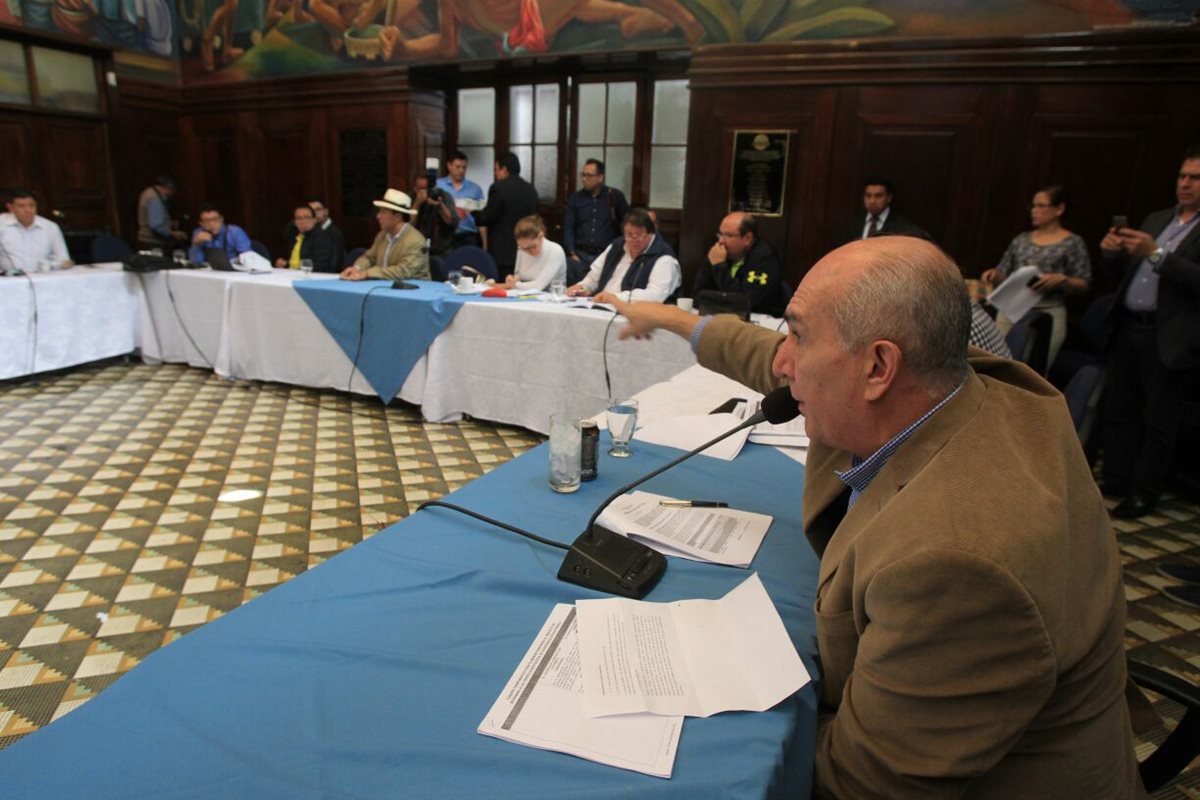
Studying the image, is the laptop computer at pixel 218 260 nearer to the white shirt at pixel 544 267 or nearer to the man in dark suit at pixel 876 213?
the white shirt at pixel 544 267

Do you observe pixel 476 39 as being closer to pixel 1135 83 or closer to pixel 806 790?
pixel 1135 83

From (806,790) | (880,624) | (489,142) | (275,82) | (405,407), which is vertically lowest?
(405,407)

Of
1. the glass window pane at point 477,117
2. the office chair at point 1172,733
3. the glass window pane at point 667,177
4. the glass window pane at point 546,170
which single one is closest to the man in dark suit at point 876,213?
the glass window pane at point 667,177

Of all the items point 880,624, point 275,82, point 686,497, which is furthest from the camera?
point 275,82

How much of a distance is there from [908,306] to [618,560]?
0.59 m

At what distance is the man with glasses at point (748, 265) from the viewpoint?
13.5ft

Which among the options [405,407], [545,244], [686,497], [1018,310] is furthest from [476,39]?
[686,497]

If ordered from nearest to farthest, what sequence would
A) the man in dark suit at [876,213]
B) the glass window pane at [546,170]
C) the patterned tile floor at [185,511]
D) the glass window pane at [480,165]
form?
1. the patterned tile floor at [185,511]
2. the man in dark suit at [876,213]
3. the glass window pane at [546,170]
4. the glass window pane at [480,165]

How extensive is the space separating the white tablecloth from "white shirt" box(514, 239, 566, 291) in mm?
3053

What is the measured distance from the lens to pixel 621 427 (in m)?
1.69

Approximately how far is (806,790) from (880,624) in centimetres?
26

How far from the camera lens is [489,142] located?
7105mm

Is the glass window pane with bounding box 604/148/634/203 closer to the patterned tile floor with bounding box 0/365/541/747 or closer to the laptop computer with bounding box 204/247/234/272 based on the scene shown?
the patterned tile floor with bounding box 0/365/541/747

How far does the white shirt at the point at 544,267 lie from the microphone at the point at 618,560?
12.6ft
